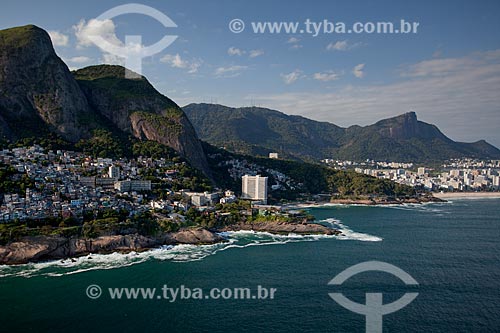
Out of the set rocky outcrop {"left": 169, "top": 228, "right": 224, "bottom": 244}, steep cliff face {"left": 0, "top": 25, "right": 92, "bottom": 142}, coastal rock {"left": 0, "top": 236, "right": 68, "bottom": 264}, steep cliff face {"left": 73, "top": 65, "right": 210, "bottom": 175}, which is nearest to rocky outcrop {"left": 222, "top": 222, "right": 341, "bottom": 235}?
rocky outcrop {"left": 169, "top": 228, "right": 224, "bottom": 244}

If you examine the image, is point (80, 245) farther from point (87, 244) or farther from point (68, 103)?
point (68, 103)

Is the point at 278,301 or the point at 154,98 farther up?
the point at 154,98

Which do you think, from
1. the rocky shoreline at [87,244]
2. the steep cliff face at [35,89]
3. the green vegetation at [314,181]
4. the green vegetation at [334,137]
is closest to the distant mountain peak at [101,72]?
the steep cliff face at [35,89]

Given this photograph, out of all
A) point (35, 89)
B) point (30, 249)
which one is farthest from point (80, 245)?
point (35, 89)

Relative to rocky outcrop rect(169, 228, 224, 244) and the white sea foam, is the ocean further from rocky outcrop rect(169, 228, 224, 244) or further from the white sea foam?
rocky outcrop rect(169, 228, 224, 244)

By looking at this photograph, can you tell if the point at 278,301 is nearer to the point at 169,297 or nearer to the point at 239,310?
the point at 239,310

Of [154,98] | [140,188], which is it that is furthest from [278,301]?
[154,98]
